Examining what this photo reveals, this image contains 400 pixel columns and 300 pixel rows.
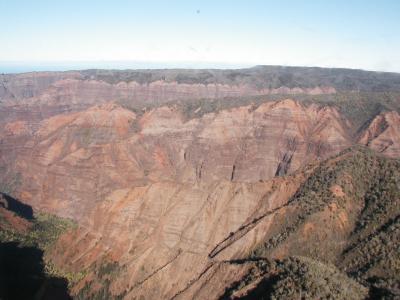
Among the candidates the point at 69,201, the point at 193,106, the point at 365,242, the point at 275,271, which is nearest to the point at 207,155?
the point at 193,106

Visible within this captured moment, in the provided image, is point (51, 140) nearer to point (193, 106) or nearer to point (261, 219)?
point (193, 106)

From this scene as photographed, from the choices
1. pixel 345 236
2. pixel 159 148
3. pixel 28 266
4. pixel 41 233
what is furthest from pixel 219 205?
pixel 159 148

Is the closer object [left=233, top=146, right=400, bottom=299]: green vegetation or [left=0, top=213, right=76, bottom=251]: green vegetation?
[left=233, top=146, right=400, bottom=299]: green vegetation

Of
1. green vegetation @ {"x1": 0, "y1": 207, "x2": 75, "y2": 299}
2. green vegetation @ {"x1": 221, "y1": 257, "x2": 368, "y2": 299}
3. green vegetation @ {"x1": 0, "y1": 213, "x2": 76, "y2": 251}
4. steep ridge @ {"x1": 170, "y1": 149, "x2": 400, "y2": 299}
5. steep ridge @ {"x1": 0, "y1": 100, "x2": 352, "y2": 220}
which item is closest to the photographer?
green vegetation @ {"x1": 221, "y1": 257, "x2": 368, "y2": 299}

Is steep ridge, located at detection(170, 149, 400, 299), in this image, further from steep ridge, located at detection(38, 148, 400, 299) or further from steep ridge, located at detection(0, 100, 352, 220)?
steep ridge, located at detection(0, 100, 352, 220)

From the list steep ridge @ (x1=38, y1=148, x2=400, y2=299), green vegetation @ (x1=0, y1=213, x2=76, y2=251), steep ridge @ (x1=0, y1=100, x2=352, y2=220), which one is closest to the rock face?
steep ridge @ (x1=0, y1=100, x2=352, y2=220)

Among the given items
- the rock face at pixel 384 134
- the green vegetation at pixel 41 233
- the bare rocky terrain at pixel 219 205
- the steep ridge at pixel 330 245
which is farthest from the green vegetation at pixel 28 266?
the rock face at pixel 384 134

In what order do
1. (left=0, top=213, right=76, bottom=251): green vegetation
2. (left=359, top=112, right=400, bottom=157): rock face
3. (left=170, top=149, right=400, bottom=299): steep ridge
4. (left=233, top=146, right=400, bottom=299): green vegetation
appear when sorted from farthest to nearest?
(left=359, top=112, right=400, bottom=157): rock face, (left=0, top=213, right=76, bottom=251): green vegetation, (left=170, top=149, right=400, bottom=299): steep ridge, (left=233, top=146, right=400, bottom=299): green vegetation

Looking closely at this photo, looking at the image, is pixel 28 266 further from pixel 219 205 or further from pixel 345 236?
pixel 345 236

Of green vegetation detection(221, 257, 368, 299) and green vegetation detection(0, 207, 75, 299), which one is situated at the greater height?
green vegetation detection(221, 257, 368, 299)
